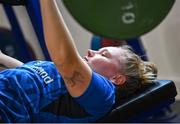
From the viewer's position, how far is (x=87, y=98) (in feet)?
4.00

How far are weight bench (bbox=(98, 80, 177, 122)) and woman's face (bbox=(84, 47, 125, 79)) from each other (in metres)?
0.13

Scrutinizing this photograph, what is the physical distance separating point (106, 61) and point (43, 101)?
0.98ft

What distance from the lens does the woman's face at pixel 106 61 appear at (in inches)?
56.1

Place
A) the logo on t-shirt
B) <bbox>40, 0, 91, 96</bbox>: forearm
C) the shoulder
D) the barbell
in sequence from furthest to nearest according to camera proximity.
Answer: the logo on t-shirt → the shoulder → <bbox>40, 0, 91, 96</bbox>: forearm → the barbell

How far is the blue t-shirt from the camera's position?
1.27m

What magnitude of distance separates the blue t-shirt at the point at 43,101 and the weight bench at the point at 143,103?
6 cm

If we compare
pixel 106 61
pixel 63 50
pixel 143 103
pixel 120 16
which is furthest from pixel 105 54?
pixel 120 16

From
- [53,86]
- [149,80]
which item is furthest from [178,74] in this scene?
[53,86]

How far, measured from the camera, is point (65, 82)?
1215 millimetres

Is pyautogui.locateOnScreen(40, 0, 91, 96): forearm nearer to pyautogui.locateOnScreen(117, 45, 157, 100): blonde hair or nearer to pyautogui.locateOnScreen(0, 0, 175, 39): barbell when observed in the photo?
pyautogui.locateOnScreen(0, 0, 175, 39): barbell

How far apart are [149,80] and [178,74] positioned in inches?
Answer: 54.7

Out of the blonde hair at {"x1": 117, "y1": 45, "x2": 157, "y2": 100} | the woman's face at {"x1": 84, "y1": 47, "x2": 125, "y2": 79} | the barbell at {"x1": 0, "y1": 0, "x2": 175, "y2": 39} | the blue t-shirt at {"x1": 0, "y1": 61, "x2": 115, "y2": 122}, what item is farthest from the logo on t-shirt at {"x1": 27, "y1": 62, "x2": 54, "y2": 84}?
the barbell at {"x1": 0, "y1": 0, "x2": 175, "y2": 39}

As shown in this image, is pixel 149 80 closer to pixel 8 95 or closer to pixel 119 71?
pixel 119 71

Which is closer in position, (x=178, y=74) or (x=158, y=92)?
(x=158, y=92)
